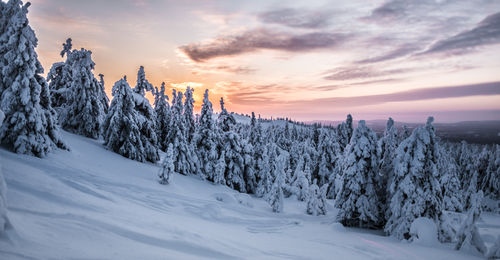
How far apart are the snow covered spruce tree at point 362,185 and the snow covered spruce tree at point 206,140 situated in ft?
56.3

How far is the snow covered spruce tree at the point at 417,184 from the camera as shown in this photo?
55.7 ft

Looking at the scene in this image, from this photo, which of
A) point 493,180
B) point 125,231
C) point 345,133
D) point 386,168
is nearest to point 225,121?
point 386,168

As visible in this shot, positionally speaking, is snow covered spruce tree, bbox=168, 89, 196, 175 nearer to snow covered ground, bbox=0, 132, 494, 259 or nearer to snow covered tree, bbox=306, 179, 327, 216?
snow covered ground, bbox=0, 132, 494, 259

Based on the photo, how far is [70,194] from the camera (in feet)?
31.9

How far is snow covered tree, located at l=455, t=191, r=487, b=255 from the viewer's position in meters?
12.9

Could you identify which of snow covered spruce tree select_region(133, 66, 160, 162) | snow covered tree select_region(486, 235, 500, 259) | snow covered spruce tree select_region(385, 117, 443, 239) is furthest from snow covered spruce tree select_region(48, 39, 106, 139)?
snow covered tree select_region(486, 235, 500, 259)

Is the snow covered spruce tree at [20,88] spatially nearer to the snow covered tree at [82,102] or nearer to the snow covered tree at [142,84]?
the snow covered tree at [82,102]

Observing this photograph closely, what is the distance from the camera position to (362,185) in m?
19.8

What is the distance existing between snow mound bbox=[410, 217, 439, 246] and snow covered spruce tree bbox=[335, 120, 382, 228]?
11.3 ft

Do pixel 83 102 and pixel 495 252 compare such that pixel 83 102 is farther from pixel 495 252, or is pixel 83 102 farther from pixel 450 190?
pixel 450 190

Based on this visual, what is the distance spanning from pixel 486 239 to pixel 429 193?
837 cm

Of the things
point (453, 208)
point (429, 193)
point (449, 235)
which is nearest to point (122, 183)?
point (429, 193)

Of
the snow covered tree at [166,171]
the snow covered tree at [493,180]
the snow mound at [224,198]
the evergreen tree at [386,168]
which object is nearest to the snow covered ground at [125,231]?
the evergreen tree at [386,168]

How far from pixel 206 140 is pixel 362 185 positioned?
21.2 metres
